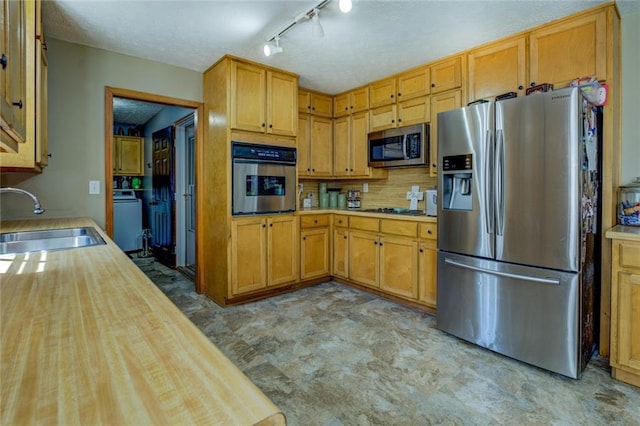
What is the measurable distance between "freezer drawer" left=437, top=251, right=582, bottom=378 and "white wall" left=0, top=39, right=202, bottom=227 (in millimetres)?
3073

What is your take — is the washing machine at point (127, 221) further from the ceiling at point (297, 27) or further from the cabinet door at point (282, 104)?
the cabinet door at point (282, 104)

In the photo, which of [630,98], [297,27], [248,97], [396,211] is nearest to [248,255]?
[248,97]

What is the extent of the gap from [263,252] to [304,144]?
1.48m

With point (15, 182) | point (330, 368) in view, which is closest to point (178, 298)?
point (15, 182)

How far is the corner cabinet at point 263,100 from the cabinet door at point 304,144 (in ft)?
1.40

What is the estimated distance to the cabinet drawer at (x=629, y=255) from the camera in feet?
6.26

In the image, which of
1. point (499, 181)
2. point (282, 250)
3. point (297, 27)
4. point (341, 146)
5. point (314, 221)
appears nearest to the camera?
point (499, 181)

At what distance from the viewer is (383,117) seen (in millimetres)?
3762

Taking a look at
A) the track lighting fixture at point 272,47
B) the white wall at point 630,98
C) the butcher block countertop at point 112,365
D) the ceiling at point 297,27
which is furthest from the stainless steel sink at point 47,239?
the white wall at point 630,98

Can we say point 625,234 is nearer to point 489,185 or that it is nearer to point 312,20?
point 489,185

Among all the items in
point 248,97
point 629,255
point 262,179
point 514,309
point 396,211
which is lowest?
point 514,309

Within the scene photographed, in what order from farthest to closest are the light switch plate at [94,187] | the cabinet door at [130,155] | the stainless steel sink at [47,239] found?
the cabinet door at [130,155] < the light switch plate at [94,187] < the stainless steel sink at [47,239]

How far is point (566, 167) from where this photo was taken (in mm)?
1989

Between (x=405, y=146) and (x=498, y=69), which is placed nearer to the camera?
(x=498, y=69)
